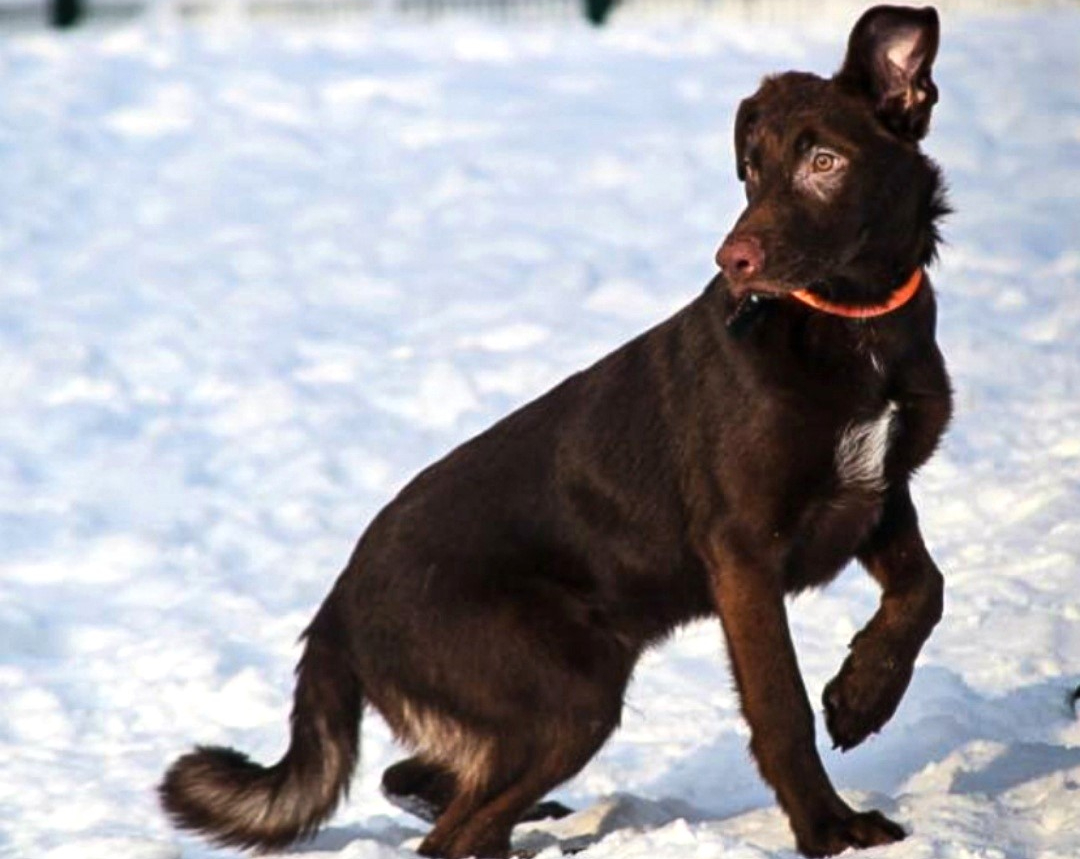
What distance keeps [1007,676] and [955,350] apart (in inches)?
132

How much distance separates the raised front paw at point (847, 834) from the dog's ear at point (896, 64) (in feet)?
5.02

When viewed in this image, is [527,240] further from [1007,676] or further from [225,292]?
[1007,676]

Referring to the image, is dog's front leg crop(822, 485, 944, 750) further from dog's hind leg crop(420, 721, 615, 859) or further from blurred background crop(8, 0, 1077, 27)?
blurred background crop(8, 0, 1077, 27)

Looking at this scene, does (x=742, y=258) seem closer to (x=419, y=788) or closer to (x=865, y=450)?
(x=865, y=450)

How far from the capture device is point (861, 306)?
5.47m

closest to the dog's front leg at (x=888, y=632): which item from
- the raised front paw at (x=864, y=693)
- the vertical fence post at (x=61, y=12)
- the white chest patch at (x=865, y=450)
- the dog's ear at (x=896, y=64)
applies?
the raised front paw at (x=864, y=693)

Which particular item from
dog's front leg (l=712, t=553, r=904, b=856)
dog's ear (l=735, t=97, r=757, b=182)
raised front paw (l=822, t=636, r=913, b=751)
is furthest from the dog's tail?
dog's ear (l=735, t=97, r=757, b=182)

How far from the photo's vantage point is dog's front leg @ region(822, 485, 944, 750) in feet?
18.4

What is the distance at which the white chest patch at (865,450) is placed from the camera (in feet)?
17.7

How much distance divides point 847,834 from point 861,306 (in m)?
1.19

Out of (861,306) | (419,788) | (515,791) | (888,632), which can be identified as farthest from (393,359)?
(861,306)

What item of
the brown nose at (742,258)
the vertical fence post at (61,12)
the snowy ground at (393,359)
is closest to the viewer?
the brown nose at (742,258)

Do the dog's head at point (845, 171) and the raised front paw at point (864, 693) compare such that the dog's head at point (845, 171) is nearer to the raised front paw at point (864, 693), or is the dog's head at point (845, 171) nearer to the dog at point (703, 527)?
the dog at point (703, 527)

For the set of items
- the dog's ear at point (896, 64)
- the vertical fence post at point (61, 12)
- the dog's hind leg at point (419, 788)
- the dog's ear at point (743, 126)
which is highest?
the dog's ear at point (896, 64)
